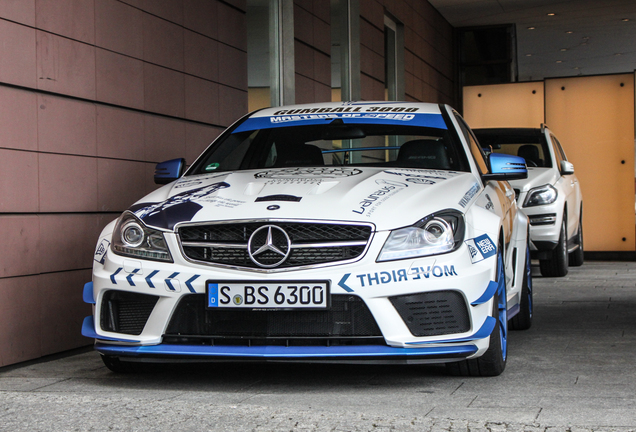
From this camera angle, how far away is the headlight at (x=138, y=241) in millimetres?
4215

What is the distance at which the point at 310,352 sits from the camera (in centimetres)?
400

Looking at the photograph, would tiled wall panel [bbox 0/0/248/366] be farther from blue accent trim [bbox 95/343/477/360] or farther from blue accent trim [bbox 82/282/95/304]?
blue accent trim [bbox 95/343/477/360]

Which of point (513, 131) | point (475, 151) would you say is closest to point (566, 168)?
point (513, 131)

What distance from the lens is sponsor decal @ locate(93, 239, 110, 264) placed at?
4395mm

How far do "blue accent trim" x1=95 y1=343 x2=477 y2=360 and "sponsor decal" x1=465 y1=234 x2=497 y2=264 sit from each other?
41 centimetres

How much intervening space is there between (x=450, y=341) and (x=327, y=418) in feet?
2.59

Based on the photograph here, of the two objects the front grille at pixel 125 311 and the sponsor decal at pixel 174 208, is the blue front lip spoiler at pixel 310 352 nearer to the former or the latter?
the front grille at pixel 125 311

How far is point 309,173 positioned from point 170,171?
0.93 meters

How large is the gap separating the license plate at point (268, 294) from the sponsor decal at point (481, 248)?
693mm

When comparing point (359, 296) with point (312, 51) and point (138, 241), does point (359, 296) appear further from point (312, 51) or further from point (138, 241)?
point (312, 51)

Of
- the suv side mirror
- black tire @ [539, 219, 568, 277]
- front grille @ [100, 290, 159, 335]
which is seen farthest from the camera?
black tire @ [539, 219, 568, 277]

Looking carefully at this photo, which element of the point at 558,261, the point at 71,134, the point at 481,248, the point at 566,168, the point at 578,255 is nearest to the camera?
the point at 481,248

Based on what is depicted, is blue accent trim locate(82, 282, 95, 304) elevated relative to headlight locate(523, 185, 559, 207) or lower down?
lower down

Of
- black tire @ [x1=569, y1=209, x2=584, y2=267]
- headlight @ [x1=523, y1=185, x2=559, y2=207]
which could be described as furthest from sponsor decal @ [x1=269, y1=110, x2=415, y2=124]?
black tire @ [x1=569, y1=209, x2=584, y2=267]
